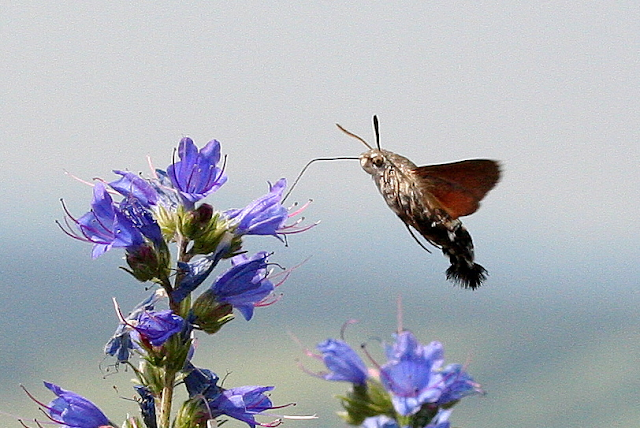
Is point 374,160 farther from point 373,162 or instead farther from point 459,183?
point 459,183

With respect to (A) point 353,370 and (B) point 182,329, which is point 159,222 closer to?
(B) point 182,329

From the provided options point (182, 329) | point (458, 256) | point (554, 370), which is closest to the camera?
point (182, 329)

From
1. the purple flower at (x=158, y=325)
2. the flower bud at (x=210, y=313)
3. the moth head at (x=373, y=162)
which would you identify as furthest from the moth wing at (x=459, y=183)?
the purple flower at (x=158, y=325)

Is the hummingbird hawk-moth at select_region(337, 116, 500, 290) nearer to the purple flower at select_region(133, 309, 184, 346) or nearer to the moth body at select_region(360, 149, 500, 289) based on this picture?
the moth body at select_region(360, 149, 500, 289)

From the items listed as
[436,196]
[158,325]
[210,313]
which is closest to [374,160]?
[436,196]

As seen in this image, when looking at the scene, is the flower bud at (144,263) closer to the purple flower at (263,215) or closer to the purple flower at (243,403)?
the purple flower at (263,215)

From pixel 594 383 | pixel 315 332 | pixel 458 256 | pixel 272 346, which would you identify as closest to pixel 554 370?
pixel 594 383
